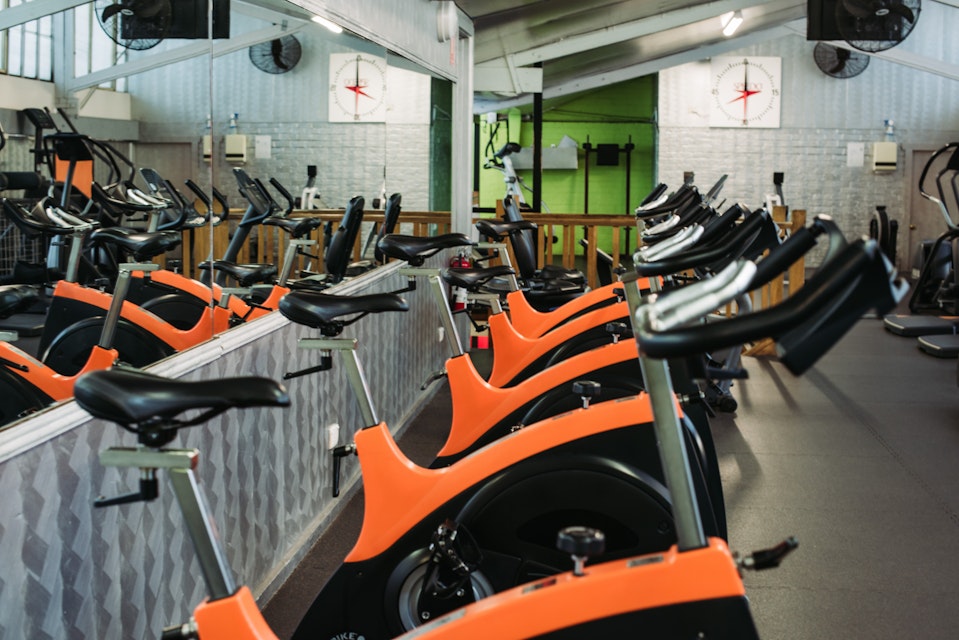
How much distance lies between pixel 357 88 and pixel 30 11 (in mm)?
3157

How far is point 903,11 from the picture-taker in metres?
8.07

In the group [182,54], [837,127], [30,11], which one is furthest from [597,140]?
[30,11]

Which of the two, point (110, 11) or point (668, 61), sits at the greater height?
point (668, 61)

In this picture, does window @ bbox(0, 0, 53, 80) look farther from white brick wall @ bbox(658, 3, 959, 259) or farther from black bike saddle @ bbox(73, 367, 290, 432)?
white brick wall @ bbox(658, 3, 959, 259)

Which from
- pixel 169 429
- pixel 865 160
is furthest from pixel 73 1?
pixel 865 160

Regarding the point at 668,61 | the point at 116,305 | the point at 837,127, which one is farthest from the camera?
the point at 837,127

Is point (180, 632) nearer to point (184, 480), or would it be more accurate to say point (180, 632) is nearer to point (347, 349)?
point (184, 480)

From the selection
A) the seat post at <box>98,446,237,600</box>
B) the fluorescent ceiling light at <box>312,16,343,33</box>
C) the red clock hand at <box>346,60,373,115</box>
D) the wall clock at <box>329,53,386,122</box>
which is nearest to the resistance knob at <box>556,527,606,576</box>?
the seat post at <box>98,446,237,600</box>

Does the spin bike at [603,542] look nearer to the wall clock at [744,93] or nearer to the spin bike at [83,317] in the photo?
the spin bike at [83,317]

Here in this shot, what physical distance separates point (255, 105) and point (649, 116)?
15044 mm

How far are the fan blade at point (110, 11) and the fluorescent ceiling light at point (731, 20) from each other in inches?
420

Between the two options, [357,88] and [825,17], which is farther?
[825,17]

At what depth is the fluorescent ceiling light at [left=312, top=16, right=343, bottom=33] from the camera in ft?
13.3

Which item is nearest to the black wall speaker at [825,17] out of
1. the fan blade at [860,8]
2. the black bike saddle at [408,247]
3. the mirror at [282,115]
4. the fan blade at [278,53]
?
the fan blade at [860,8]
